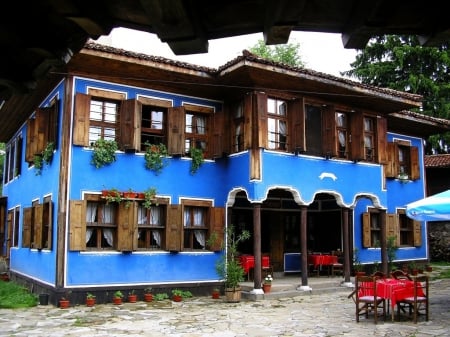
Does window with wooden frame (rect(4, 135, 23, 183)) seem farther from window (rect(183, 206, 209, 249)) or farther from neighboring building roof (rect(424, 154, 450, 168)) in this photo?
neighboring building roof (rect(424, 154, 450, 168))

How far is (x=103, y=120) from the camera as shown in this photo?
13102 mm

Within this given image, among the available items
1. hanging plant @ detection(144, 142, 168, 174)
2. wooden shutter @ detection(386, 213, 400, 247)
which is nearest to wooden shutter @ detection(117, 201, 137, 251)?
hanging plant @ detection(144, 142, 168, 174)

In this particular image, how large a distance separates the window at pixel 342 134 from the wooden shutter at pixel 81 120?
7590 mm

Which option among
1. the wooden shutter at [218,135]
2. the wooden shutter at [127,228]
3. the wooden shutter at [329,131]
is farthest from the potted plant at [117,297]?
the wooden shutter at [329,131]

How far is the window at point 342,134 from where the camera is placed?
15.8m

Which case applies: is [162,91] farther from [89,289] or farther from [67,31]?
[67,31]

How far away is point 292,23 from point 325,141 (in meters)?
13.1

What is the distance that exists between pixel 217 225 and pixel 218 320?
453 cm

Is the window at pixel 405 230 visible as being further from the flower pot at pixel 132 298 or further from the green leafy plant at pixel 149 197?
the flower pot at pixel 132 298

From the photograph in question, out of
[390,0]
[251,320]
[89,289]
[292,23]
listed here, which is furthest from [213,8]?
[89,289]

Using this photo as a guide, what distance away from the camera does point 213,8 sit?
2385 millimetres

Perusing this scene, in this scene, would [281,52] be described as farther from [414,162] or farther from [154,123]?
[154,123]

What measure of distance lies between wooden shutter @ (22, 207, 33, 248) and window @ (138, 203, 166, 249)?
3.94 meters

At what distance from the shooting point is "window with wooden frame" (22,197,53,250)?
13086 mm
